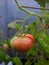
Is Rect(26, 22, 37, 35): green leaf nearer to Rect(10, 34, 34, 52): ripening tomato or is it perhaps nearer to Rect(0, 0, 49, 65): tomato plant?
Rect(0, 0, 49, 65): tomato plant

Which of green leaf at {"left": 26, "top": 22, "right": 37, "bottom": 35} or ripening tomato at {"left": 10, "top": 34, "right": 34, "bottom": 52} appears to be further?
green leaf at {"left": 26, "top": 22, "right": 37, "bottom": 35}

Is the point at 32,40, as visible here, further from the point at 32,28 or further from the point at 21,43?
the point at 32,28

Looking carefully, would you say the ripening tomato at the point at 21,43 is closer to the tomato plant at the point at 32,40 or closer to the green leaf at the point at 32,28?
the tomato plant at the point at 32,40

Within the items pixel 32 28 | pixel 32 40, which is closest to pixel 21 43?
pixel 32 40

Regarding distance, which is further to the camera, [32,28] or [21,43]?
[32,28]

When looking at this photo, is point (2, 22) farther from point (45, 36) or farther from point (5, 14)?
point (45, 36)

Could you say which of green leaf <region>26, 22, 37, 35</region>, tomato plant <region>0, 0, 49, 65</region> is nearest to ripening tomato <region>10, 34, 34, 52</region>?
tomato plant <region>0, 0, 49, 65</region>

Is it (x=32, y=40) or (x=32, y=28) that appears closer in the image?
(x=32, y=40)

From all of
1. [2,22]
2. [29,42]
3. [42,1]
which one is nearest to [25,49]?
[29,42]

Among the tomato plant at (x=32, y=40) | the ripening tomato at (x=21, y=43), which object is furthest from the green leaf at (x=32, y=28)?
the ripening tomato at (x=21, y=43)
